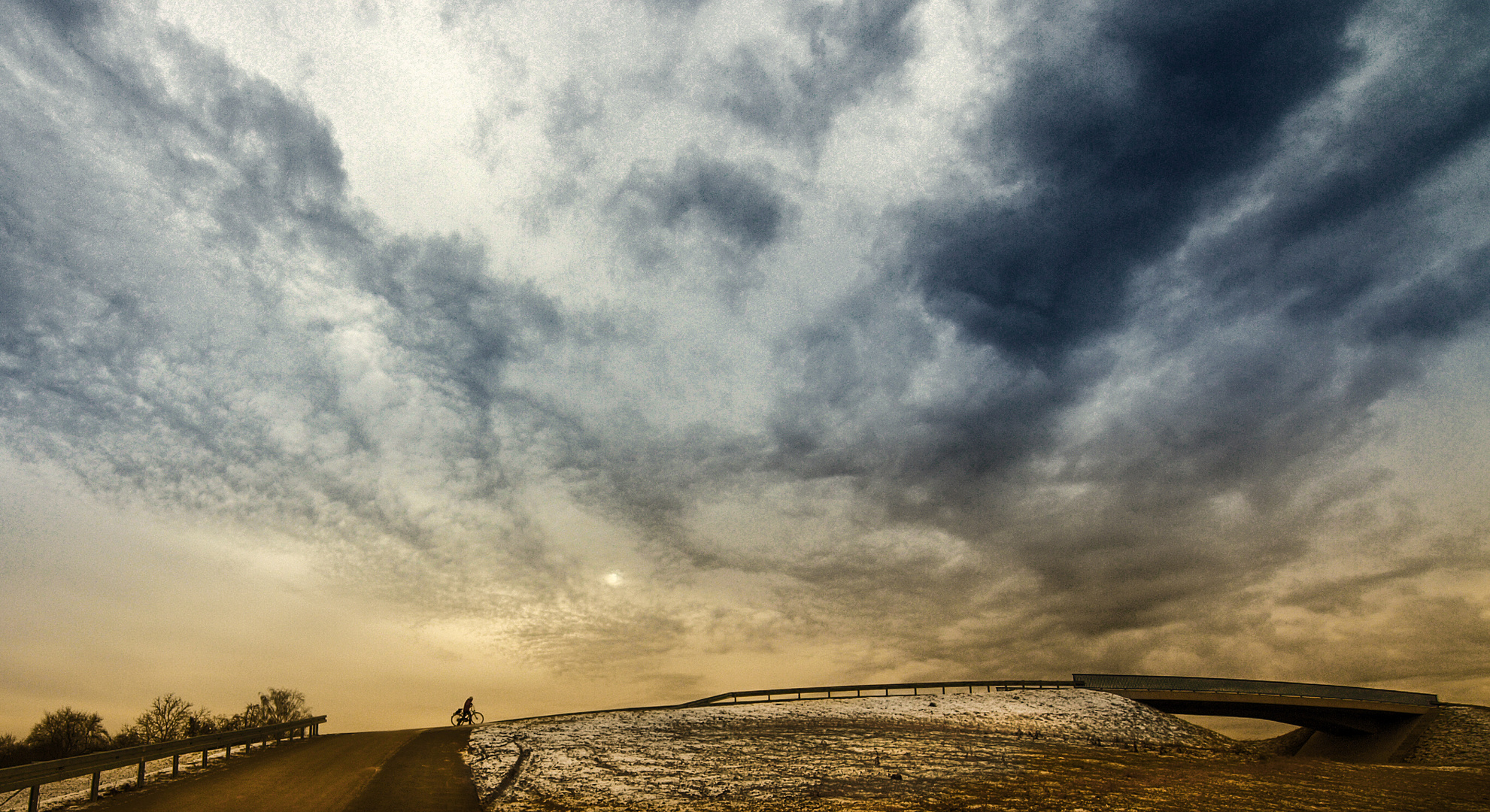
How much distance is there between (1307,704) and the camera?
52688 millimetres

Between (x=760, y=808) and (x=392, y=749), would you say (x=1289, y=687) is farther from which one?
→ (x=392, y=749)

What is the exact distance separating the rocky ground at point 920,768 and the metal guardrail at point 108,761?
804 centimetres

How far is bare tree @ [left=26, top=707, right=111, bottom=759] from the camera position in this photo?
183ft

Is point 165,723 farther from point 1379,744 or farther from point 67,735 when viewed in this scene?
point 1379,744

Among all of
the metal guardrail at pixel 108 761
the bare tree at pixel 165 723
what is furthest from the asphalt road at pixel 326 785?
the bare tree at pixel 165 723

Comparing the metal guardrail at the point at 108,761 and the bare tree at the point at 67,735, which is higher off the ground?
the metal guardrail at the point at 108,761

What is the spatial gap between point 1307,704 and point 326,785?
216ft

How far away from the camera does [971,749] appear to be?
2528 cm

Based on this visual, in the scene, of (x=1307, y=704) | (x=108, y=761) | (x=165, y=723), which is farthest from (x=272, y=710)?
(x=1307, y=704)

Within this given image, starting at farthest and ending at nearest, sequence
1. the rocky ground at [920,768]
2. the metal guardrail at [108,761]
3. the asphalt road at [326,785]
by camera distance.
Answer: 1. the rocky ground at [920,768]
2. the asphalt road at [326,785]
3. the metal guardrail at [108,761]

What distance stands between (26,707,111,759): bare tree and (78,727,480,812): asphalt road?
5006cm

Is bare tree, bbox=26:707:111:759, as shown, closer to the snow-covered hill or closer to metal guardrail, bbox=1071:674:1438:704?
the snow-covered hill

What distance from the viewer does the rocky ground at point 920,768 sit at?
16328 millimetres

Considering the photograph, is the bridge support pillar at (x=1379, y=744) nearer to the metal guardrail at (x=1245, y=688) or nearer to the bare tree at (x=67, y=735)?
the metal guardrail at (x=1245, y=688)
